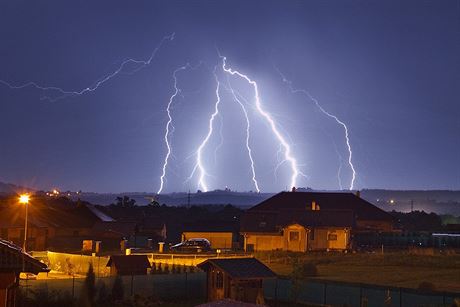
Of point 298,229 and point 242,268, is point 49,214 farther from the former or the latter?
point 242,268

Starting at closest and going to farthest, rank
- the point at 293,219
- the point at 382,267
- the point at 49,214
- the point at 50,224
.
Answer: the point at 382,267
the point at 293,219
the point at 50,224
the point at 49,214

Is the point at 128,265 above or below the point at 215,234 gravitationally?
below

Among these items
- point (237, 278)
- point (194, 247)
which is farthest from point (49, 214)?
point (237, 278)

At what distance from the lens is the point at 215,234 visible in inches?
2591

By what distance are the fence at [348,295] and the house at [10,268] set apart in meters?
13.0

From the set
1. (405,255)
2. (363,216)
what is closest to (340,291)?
(405,255)

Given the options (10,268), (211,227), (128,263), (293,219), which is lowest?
(128,263)

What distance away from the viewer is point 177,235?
78.9 m

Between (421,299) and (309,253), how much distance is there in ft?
80.9

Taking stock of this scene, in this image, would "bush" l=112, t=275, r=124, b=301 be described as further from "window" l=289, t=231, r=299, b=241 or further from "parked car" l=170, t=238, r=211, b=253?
"window" l=289, t=231, r=299, b=241

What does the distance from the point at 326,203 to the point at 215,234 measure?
10863 millimetres

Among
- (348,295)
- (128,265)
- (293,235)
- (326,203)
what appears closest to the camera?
(348,295)

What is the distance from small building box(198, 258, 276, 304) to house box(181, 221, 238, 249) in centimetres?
3425

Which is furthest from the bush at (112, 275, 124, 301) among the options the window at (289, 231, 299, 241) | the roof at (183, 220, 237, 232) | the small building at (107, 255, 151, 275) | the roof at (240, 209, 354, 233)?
the roof at (183, 220, 237, 232)
